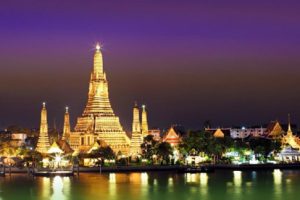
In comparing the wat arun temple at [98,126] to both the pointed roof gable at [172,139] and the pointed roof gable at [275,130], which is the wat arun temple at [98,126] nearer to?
the pointed roof gable at [172,139]

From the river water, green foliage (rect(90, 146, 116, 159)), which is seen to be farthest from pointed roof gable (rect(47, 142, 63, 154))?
the river water

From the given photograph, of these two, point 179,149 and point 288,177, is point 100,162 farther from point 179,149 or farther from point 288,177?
point 288,177

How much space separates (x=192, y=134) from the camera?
227 ft

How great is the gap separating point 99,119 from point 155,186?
21.6 meters

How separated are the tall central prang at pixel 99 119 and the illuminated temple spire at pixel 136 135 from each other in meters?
0.89

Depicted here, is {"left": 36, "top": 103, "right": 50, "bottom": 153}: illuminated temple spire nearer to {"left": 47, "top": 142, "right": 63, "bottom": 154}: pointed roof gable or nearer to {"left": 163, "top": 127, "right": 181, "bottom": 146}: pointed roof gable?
{"left": 47, "top": 142, "right": 63, "bottom": 154}: pointed roof gable

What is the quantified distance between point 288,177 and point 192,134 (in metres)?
12.5

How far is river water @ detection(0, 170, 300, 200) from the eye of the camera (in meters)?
44.7

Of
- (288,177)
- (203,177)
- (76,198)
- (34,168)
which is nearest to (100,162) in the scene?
(34,168)

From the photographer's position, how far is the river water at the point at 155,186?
44719 mm

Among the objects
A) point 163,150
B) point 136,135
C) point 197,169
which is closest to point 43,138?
point 136,135

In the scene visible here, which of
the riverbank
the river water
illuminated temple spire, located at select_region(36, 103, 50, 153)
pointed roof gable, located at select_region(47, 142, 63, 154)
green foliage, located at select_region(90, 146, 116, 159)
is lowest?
the river water

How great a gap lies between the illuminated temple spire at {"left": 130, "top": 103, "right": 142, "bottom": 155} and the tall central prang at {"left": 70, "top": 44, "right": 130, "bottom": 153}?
2.93ft

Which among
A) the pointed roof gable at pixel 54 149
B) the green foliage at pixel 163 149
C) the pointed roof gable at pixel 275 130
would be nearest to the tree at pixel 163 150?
the green foliage at pixel 163 149
